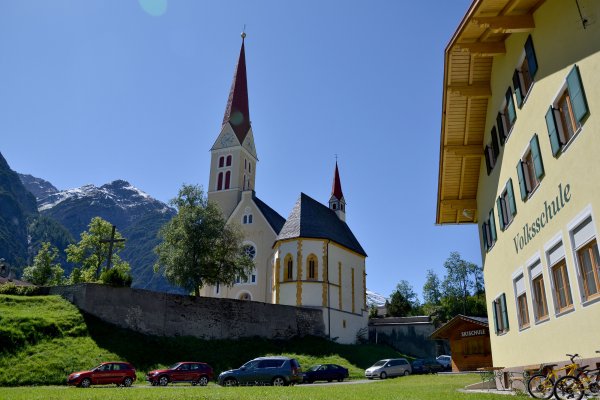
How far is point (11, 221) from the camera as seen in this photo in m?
180

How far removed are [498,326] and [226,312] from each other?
885 inches

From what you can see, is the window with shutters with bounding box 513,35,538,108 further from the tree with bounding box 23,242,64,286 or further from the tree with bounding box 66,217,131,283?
the tree with bounding box 23,242,64,286

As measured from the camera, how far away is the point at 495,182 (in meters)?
16.1

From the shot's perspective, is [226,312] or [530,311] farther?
[226,312]

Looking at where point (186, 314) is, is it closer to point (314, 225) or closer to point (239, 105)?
point (314, 225)

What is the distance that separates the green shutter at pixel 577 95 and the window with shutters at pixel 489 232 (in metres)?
8.20

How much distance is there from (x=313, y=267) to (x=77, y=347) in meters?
23.7

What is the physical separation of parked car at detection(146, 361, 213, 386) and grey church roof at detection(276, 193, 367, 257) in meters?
21.7

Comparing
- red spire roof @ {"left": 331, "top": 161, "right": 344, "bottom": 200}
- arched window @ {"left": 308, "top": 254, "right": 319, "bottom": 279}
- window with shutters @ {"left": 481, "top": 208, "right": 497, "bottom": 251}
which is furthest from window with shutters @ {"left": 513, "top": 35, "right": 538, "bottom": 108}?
red spire roof @ {"left": 331, "top": 161, "right": 344, "bottom": 200}

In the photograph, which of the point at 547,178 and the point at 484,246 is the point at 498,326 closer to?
the point at 484,246

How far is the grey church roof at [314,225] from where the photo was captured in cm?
4666

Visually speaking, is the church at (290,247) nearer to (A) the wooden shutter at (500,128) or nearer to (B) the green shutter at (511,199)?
(A) the wooden shutter at (500,128)

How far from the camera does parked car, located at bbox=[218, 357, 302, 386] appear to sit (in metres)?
22.7

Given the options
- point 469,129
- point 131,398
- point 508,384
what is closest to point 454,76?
point 469,129
